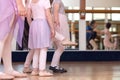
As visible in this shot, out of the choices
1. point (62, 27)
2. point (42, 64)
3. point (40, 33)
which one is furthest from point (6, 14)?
point (62, 27)

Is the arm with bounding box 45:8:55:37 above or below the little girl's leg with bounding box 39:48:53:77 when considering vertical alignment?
above

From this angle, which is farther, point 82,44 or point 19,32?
point 82,44

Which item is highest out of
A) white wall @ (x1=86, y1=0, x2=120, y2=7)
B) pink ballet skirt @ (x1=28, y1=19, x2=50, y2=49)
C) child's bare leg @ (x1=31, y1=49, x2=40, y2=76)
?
white wall @ (x1=86, y1=0, x2=120, y2=7)

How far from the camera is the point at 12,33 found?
10.8ft

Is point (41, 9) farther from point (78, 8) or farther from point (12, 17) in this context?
point (78, 8)

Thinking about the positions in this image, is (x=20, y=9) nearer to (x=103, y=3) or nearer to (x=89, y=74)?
(x=89, y=74)

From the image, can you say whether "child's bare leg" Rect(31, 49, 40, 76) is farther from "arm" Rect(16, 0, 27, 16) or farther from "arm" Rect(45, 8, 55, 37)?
"arm" Rect(16, 0, 27, 16)


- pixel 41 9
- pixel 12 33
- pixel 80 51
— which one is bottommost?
pixel 80 51

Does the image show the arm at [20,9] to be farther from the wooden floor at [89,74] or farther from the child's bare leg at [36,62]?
the child's bare leg at [36,62]

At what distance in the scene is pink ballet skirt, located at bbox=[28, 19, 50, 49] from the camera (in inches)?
140

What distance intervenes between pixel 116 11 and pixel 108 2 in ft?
1.42

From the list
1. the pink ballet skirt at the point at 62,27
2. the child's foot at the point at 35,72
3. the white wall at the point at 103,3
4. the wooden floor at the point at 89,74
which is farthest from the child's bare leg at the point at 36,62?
the white wall at the point at 103,3

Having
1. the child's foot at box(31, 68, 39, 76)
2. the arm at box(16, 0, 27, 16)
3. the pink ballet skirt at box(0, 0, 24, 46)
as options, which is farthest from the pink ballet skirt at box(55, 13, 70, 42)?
the arm at box(16, 0, 27, 16)

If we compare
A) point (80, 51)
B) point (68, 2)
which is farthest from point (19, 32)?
point (68, 2)
